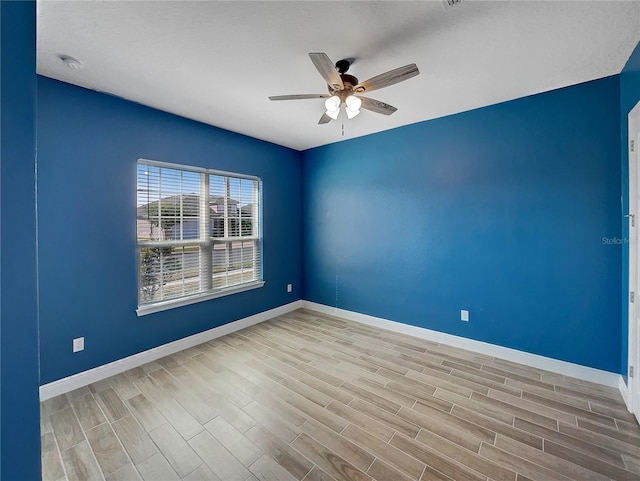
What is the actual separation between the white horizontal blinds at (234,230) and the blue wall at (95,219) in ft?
1.41

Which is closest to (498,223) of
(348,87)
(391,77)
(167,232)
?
(391,77)

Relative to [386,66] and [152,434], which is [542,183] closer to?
[386,66]

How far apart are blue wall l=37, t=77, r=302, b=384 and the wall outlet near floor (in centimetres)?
3

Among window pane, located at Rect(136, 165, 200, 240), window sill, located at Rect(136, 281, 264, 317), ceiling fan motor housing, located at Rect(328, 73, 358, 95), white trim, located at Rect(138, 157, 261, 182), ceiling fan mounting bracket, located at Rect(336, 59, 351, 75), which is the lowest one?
window sill, located at Rect(136, 281, 264, 317)

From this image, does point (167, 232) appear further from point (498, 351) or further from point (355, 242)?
point (498, 351)

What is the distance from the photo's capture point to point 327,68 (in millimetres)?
1718

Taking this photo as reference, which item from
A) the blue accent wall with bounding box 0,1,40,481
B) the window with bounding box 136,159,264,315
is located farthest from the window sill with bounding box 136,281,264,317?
the blue accent wall with bounding box 0,1,40,481

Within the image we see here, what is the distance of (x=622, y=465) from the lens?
1.60m

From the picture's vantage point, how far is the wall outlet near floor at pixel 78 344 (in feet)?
8.00

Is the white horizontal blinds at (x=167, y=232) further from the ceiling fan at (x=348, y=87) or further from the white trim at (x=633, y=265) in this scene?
the white trim at (x=633, y=265)

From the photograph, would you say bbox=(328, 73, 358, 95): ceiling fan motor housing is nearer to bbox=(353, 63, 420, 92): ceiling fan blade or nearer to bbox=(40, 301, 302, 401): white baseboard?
bbox=(353, 63, 420, 92): ceiling fan blade

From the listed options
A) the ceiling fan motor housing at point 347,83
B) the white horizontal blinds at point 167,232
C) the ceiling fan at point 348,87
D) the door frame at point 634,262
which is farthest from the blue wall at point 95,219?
the door frame at point 634,262

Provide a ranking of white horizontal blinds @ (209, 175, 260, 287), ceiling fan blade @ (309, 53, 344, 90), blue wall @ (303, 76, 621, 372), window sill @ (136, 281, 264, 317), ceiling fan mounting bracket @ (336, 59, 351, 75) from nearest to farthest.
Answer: ceiling fan blade @ (309, 53, 344, 90) → ceiling fan mounting bracket @ (336, 59, 351, 75) → blue wall @ (303, 76, 621, 372) → window sill @ (136, 281, 264, 317) → white horizontal blinds @ (209, 175, 260, 287)

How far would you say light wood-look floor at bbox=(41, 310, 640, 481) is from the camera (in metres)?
1.60
